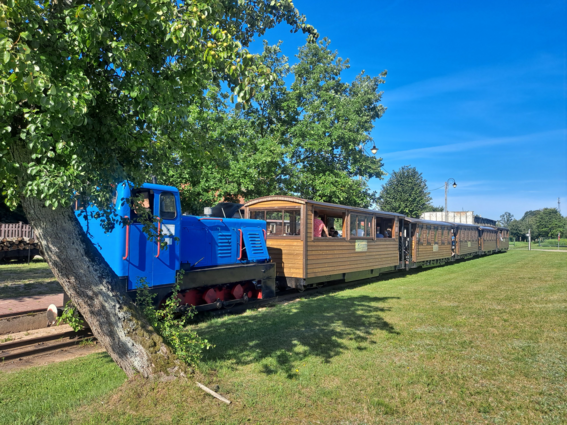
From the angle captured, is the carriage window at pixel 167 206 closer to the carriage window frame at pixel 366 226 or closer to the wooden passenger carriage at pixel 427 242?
the carriage window frame at pixel 366 226

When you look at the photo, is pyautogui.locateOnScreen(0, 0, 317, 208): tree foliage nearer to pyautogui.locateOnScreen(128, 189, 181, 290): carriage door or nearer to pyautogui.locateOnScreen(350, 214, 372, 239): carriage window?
pyautogui.locateOnScreen(128, 189, 181, 290): carriage door

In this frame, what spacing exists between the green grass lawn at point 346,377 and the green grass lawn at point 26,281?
620 cm

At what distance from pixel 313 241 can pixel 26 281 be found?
941cm

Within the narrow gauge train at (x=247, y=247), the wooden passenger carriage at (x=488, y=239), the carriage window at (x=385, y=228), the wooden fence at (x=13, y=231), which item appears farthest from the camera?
the wooden passenger carriage at (x=488, y=239)

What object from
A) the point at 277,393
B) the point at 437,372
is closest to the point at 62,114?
the point at 277,393

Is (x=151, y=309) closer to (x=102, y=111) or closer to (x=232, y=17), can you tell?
(x=102, y=111)

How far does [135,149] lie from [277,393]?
122 inches

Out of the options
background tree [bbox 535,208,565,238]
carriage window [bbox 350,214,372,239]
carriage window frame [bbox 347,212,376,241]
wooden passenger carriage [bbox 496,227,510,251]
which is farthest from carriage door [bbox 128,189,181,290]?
background tree [bbox 535,208,565,238]

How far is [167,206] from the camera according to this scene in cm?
713

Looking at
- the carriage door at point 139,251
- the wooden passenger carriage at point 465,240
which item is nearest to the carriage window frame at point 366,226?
the carriage door at point 139,251

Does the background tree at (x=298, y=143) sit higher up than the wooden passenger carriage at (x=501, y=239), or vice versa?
the background tree at (x=298, y=143)

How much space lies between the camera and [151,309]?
4676mm

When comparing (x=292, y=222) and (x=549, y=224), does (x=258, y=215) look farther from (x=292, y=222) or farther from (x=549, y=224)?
(x=549, y=224)

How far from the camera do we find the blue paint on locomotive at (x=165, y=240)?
655 cm
